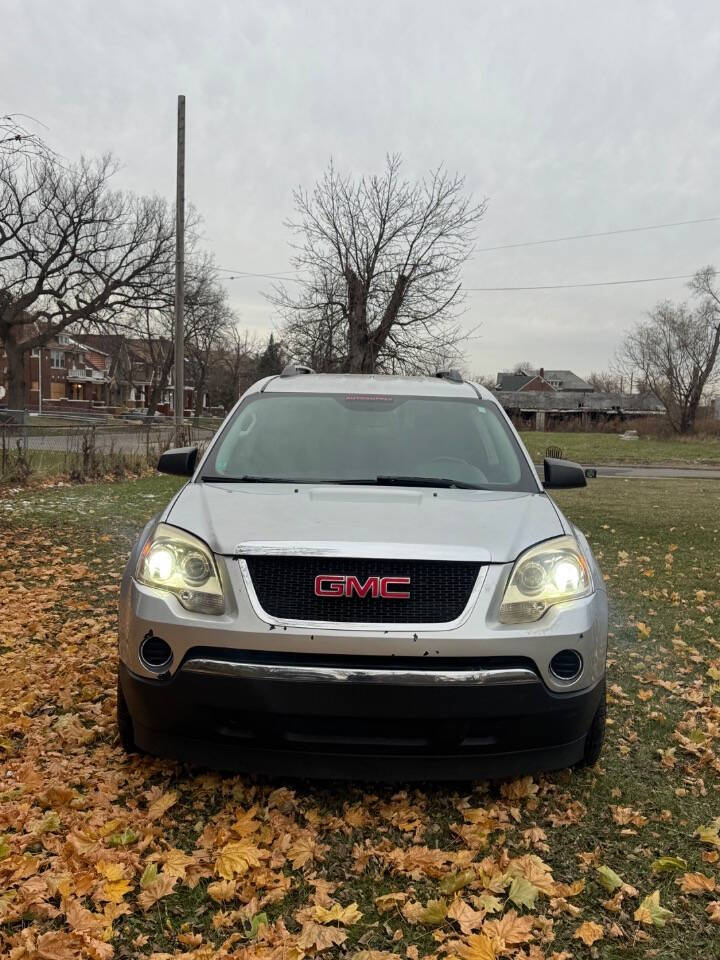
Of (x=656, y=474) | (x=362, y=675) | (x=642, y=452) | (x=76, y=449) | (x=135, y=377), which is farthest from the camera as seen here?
(x=135, y=377)

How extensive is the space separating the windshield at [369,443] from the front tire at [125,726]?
1124mm

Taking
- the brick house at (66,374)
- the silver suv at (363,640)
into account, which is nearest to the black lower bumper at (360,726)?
the silver suv at (363,640)

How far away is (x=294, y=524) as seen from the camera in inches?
115

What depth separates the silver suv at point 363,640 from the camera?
263cm

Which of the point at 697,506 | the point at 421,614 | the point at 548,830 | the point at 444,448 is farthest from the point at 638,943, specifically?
the point at 697,506

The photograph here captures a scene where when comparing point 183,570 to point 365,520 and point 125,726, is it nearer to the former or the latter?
point 365,520

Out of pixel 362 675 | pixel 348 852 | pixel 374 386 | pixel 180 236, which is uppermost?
pixel 180 236

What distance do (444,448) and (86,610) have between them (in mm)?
3528

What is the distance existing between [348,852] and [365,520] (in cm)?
125

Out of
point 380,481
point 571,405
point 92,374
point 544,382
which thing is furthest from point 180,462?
point 544,382

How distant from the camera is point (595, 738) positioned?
10.6 ft

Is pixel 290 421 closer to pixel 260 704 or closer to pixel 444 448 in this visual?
pixel 444 448

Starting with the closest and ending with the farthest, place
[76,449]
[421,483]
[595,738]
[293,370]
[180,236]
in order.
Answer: [595,738] → [421,483] → [293,370] → [76,449] → [180,236]

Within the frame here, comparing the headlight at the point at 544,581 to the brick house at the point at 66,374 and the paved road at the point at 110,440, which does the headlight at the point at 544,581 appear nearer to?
the paved road at the point at 110,440
